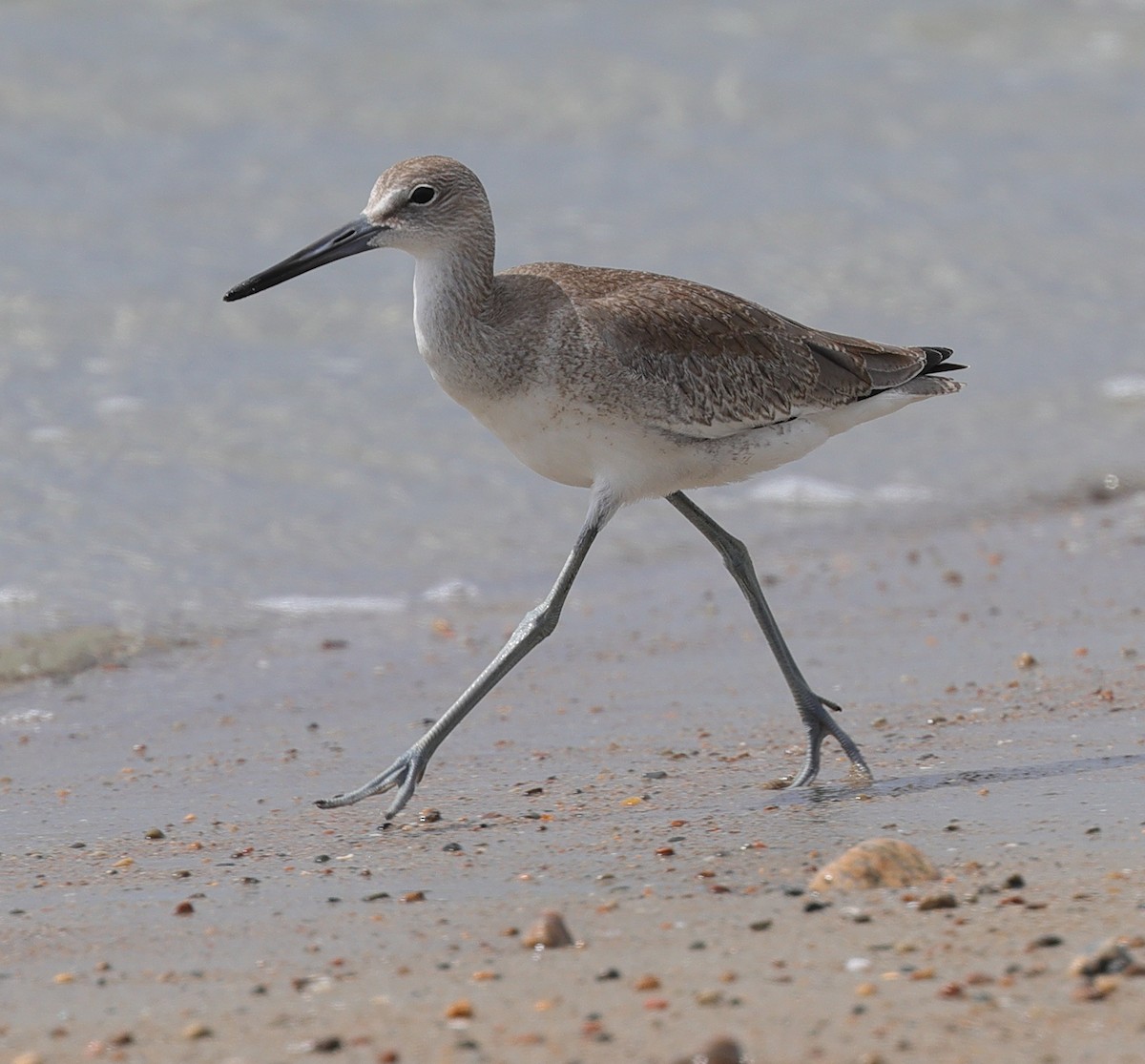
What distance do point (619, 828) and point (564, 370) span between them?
53.1 inches

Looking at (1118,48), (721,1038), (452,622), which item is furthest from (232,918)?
(1118,48)

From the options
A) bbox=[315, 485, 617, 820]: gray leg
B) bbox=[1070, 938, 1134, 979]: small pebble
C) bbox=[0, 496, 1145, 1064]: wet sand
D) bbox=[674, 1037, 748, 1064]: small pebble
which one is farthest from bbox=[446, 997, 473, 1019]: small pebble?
bbox=[315, 485, 617, 820]: gray leg

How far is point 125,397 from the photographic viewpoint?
975cm

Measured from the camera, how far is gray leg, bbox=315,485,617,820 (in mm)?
5418

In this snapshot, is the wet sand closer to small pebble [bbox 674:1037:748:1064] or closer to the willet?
small pebble [bbox 674:1037:748:1064]

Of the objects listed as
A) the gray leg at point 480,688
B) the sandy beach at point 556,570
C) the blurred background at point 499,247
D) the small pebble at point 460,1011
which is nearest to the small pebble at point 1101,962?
the sandy beach at point 556,570

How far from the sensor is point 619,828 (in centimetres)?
518

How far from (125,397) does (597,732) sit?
4.41 meters

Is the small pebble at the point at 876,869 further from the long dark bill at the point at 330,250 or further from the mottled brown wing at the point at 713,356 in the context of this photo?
the long dark bill at the point at 330,250

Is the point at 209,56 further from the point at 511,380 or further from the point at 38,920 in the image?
the point at 38,920

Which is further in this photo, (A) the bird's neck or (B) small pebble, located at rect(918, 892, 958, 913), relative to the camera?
(A) the bird's neck

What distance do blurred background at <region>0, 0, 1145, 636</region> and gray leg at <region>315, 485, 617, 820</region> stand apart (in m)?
2.31

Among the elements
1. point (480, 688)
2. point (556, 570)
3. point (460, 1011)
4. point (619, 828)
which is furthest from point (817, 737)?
point (556, 570)

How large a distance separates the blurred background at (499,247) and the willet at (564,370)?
2360 millimetres
